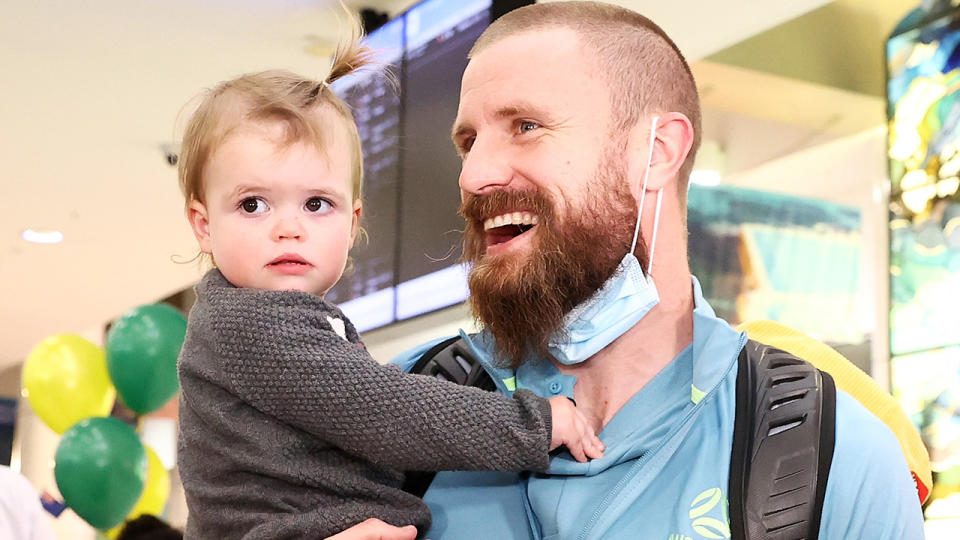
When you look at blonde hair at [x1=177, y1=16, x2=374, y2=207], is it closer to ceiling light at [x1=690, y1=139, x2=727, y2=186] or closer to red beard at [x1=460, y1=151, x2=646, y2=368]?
red beard at [x1=460, y1=151, x2=646, y2=368]

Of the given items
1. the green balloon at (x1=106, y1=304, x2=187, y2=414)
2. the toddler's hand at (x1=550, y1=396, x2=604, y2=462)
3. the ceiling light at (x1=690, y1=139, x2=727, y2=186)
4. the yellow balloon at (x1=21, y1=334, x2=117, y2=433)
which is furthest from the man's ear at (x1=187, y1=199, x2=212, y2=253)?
the ceiling light at (x1=690, y1=139, x2=727, y2=186)

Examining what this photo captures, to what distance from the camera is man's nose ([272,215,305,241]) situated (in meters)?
1.55

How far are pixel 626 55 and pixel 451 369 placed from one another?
51cm

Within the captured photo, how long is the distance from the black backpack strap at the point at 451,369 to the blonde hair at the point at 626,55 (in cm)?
38

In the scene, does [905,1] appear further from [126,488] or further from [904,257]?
[126,488]

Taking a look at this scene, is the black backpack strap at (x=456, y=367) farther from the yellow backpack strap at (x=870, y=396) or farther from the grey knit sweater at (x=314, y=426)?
the yellow backpack strap at (x=870, y=396)

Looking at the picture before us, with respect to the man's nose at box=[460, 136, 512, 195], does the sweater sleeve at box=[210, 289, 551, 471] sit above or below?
below

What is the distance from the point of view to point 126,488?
4293 millimetres

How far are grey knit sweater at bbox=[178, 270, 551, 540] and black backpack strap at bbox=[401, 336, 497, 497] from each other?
0.05 m

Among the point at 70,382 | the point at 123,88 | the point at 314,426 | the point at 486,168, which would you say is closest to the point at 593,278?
the point at 486,168

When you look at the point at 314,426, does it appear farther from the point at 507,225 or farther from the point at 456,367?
the point at 507,225

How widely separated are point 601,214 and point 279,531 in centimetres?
59

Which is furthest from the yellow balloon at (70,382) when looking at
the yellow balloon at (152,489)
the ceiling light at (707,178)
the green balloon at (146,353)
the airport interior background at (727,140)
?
the ceiling light at (707,178)

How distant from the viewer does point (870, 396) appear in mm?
1765
